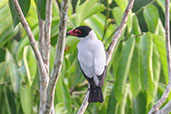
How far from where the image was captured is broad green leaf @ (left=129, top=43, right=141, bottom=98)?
3.20 m

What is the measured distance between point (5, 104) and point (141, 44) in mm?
1235

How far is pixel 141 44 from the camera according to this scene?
317 centimetres

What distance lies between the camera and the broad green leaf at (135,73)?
10.5ft

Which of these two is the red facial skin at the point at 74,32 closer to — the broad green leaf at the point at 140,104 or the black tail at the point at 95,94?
the black tail at the point at 95,94

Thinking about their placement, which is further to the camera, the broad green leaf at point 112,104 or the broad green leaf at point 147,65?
the broad green leaf at point 112,104

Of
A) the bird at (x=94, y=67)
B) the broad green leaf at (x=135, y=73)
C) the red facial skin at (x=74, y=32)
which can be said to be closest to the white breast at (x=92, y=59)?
the bird at (x=94, y=67)

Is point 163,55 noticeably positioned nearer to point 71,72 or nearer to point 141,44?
point 141,44

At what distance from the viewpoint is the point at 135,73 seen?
3277 mm

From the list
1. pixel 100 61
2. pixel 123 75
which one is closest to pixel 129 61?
pixel 123 75

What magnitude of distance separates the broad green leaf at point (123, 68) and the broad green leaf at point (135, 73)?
81mm

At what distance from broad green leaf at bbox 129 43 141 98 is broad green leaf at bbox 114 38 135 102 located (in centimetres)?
8

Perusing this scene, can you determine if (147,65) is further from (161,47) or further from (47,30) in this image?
(47,30)

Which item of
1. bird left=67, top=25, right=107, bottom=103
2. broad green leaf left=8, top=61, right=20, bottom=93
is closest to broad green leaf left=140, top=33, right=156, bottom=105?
bird left=67, top=25, right=107, bottom=103

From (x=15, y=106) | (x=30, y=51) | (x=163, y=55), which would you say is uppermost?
(x=30, y=51)
